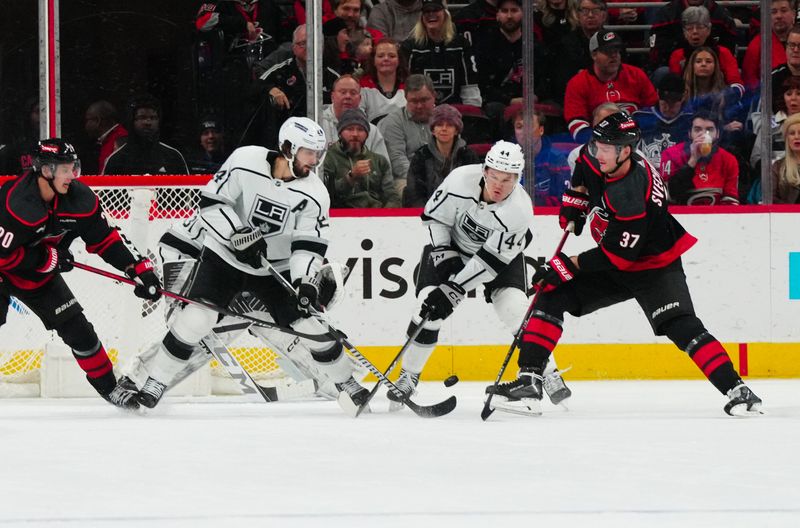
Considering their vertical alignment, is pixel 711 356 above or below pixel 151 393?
above

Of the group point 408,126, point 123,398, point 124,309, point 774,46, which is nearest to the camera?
point 123,398

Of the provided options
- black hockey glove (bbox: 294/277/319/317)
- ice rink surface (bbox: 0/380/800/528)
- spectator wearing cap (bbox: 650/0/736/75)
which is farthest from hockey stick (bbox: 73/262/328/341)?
spectator wearing cap (bbox: 650/0/736/75)

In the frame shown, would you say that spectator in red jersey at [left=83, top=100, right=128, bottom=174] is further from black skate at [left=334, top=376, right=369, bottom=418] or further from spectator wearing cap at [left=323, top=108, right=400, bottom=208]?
black skate at [left=334, top=376, right=369, bottom=418]

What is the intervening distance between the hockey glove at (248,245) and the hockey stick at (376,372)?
54 mm

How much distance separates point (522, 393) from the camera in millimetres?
4758

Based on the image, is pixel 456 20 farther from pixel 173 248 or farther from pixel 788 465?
pixel 788 465

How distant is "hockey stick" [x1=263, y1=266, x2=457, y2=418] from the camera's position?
16.0 feet

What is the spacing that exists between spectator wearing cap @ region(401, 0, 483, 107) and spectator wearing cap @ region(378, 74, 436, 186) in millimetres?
71

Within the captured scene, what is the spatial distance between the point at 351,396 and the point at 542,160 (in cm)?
197

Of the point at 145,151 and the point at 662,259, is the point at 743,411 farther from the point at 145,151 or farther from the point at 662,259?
the point at 145,151

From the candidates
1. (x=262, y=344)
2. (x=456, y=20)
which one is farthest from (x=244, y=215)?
(x=456, y=20)

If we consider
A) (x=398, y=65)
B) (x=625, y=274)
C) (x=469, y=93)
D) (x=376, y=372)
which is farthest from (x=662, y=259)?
(x=398, y=65)

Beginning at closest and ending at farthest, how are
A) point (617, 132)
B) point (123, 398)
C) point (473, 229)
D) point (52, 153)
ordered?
point (617, 132) → point (52, 153) → point (123, 398) → point (473, 229)

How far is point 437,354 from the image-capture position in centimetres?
644
